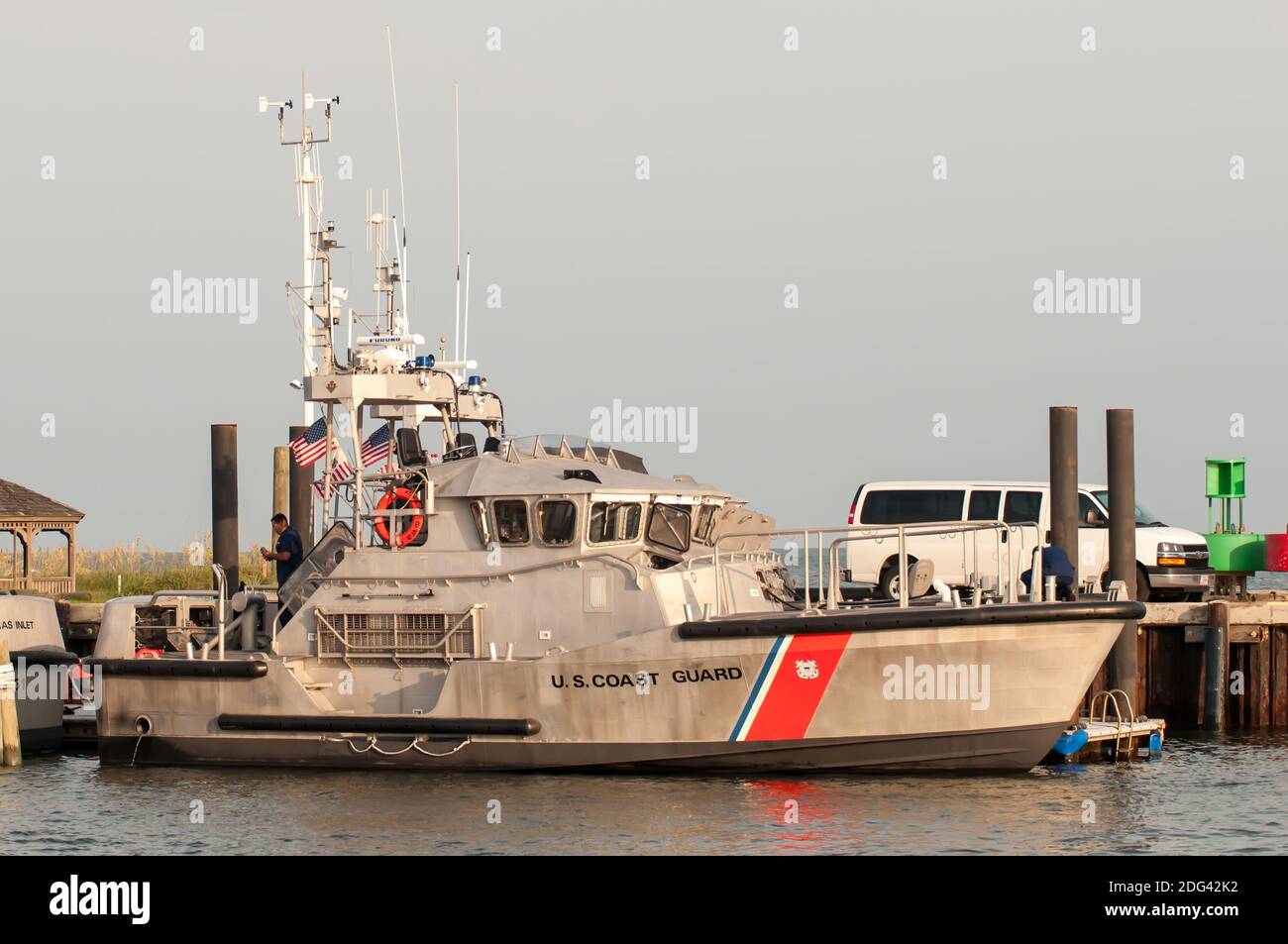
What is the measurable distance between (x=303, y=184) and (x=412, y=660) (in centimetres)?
586

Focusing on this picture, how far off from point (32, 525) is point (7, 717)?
17.9 meters

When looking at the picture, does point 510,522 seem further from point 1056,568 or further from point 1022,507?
point 1022,507

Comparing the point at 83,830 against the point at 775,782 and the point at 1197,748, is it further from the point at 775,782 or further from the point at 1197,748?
the point at 1197,748

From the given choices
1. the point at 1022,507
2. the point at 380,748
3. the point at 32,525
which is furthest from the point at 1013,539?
the point at 32,525

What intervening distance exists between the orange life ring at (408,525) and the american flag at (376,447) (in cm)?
90

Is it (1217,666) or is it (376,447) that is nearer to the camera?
(376,447)

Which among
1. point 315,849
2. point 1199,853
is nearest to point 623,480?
point 315,849

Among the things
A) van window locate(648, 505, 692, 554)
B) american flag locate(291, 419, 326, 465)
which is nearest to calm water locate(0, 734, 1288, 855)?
van window locate(648, 505, 692, 554)

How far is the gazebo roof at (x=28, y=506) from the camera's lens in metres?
36.3

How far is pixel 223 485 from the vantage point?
77.3ft

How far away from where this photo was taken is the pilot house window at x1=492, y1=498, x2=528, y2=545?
17.9 meters

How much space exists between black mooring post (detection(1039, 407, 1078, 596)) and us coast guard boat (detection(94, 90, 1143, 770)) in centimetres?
153

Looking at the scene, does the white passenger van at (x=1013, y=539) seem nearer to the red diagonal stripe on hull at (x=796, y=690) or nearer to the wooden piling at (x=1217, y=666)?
the wooden piling at (x=1217, y=666)

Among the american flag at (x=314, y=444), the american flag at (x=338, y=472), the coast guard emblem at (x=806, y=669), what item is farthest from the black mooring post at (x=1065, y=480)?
the american flag at (x=314, y=444)
